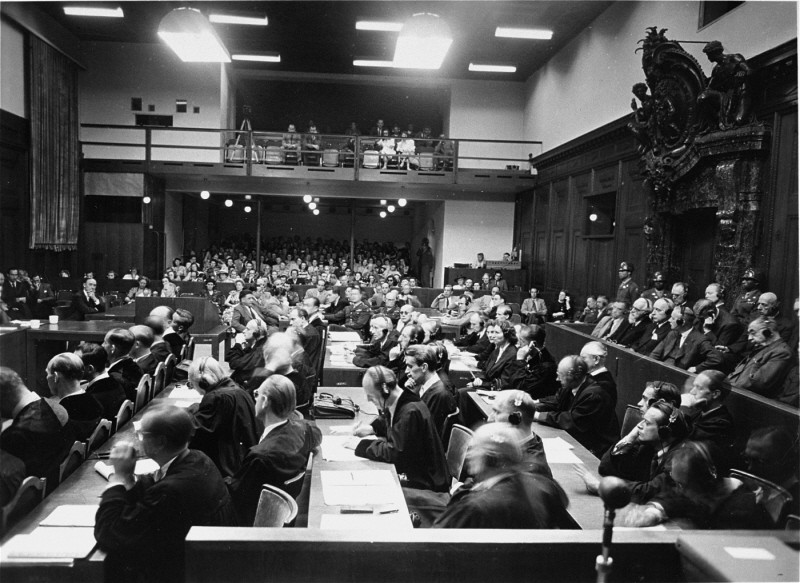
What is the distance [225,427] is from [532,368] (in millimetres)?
3471

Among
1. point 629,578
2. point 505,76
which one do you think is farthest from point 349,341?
point 505,76

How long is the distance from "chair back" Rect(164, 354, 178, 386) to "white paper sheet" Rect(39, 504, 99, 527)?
313 centimetres

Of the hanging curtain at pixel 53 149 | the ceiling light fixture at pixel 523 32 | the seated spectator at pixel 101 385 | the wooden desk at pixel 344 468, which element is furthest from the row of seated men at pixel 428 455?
the hanging curtain at pixel 53 149

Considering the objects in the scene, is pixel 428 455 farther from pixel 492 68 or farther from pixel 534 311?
pixel 492 68

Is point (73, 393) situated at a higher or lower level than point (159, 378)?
higher

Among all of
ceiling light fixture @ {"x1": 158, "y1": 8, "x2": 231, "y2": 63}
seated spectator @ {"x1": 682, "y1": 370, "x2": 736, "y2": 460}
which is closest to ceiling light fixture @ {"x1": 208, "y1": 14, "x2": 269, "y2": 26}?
ceiling light fixture @ {"x1": 158, "y1": 8, "x2": 231, "y2": 63}

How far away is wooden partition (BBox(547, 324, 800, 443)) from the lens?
Answer: 14.0ft

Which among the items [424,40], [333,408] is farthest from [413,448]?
[424,40]

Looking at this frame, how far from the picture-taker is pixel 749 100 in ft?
25.9

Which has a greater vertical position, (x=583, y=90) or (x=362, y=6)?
(x=362, y=6)

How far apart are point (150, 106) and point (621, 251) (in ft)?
45.9

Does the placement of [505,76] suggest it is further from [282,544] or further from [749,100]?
[282,544]

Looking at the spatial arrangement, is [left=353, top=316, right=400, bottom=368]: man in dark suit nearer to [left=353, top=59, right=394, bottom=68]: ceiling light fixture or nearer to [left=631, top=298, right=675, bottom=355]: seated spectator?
[left=631, top=298, right=675, bottom=355]: seated spectator

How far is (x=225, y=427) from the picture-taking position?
13.9 feet
